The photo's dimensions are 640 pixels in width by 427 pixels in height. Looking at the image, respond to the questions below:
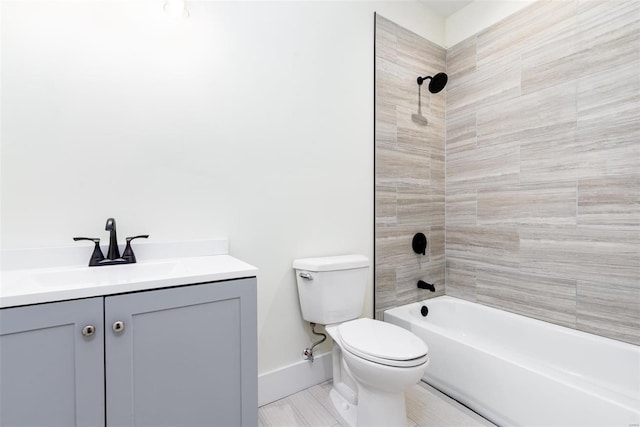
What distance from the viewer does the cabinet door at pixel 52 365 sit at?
797mm

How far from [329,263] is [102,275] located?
3.33 ft

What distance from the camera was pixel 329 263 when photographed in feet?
5.49

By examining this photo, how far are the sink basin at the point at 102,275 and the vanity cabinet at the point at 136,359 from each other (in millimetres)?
97

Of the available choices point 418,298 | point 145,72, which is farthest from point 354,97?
point 418,298

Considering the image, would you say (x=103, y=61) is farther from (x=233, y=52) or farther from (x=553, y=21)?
(x=553, y=21)

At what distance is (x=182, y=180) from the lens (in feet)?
4.80

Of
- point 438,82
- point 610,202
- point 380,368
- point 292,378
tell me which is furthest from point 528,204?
point 292,378

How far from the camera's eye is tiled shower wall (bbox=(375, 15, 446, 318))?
6.89ft

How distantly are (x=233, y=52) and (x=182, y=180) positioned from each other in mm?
714

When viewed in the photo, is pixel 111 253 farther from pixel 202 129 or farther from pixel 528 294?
pixel 528 294

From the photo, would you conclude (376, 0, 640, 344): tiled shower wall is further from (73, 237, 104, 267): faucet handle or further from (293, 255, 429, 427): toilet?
(73, 237, 104, 267): faucet handle

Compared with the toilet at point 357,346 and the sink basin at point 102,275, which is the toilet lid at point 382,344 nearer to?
the toilet at point 357,346

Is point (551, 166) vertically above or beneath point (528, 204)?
above

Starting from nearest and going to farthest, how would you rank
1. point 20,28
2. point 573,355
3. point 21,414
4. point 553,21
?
point 21,414
point 20,28
point 573,355
point 553,21
